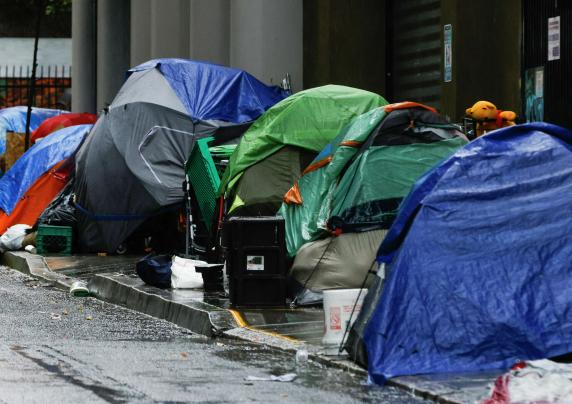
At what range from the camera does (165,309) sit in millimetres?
13641

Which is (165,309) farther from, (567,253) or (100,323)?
(567,253)

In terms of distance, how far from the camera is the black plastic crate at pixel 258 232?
42.8 feet

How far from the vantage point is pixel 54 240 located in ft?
70.0

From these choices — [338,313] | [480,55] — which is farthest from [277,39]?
[338,313]

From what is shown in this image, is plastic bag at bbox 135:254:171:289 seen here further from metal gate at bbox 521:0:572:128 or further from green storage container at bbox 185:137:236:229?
metal gate at bbox 521:0:572:128

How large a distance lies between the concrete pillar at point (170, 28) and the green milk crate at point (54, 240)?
8350 mm

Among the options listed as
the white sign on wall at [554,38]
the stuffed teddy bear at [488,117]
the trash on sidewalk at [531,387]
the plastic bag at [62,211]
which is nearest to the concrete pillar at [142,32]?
the plastic bag at [62,211]

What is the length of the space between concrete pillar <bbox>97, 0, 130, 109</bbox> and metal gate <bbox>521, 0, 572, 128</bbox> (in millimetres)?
19610

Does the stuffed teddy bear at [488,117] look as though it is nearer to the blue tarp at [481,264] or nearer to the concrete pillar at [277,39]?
the blue tarp at [481,264]

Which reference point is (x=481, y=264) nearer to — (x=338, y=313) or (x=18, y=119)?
(x=338, y=313)


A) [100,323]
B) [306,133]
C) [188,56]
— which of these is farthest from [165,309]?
[188,56]

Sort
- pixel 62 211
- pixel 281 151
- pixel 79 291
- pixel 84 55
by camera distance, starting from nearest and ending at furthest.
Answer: pixel 281 151 → pixel 79 291 → pixel 62 211 → pixel 84 55

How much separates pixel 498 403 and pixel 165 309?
6481 mm

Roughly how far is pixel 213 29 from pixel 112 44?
32.5 feet
